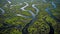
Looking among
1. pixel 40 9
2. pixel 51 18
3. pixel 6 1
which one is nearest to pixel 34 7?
pixel 40 9

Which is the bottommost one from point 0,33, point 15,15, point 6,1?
point 0,33

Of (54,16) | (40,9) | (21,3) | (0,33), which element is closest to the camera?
(0,33)

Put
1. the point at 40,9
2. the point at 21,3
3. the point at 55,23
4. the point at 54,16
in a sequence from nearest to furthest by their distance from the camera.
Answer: the point at 55,23 < the point at 54,16 < the point at 40,9 < the point at 21,3

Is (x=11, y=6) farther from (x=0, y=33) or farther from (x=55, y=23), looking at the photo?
(x=55, y=23)

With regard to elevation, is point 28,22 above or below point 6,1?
below

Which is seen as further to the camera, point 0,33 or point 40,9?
point 40,9

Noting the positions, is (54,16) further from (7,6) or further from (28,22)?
(7,6)

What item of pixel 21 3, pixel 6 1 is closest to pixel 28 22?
pixel 21 3
